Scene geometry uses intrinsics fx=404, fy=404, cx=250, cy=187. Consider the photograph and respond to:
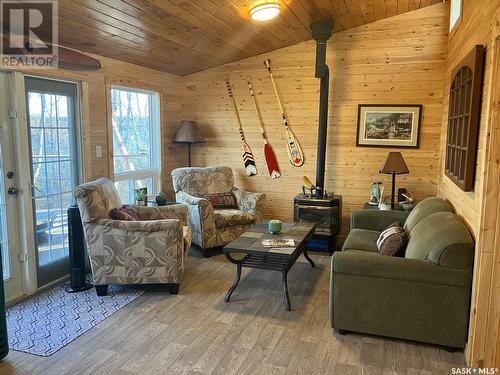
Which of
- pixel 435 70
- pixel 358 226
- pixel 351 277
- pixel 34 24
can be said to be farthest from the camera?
pixel 435 70

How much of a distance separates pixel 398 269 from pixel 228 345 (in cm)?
118

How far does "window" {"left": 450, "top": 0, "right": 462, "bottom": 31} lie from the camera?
11.5 feet

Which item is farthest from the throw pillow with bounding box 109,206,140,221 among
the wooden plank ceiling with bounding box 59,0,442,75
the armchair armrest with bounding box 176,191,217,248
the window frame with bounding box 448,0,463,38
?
the window frame with bounding box 448,0,463,38

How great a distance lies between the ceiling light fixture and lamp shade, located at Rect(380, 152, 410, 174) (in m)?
1.95

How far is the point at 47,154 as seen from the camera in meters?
3.44

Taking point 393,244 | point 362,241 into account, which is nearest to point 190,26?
point 362,241

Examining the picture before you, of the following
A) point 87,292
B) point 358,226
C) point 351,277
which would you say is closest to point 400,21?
point 358,226

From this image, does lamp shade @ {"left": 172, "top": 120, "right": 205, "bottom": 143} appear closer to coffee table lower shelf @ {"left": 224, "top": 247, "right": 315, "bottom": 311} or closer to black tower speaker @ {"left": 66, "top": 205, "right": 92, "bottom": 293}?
black tower speaker @ {"left": 66, "top": 205, "right": 92, "bottom": 293}

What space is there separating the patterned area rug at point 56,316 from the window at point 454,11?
3.66 meters

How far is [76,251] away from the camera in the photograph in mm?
3381

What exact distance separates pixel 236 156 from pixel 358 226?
198 cm

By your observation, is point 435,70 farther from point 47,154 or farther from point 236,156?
point 47,154
